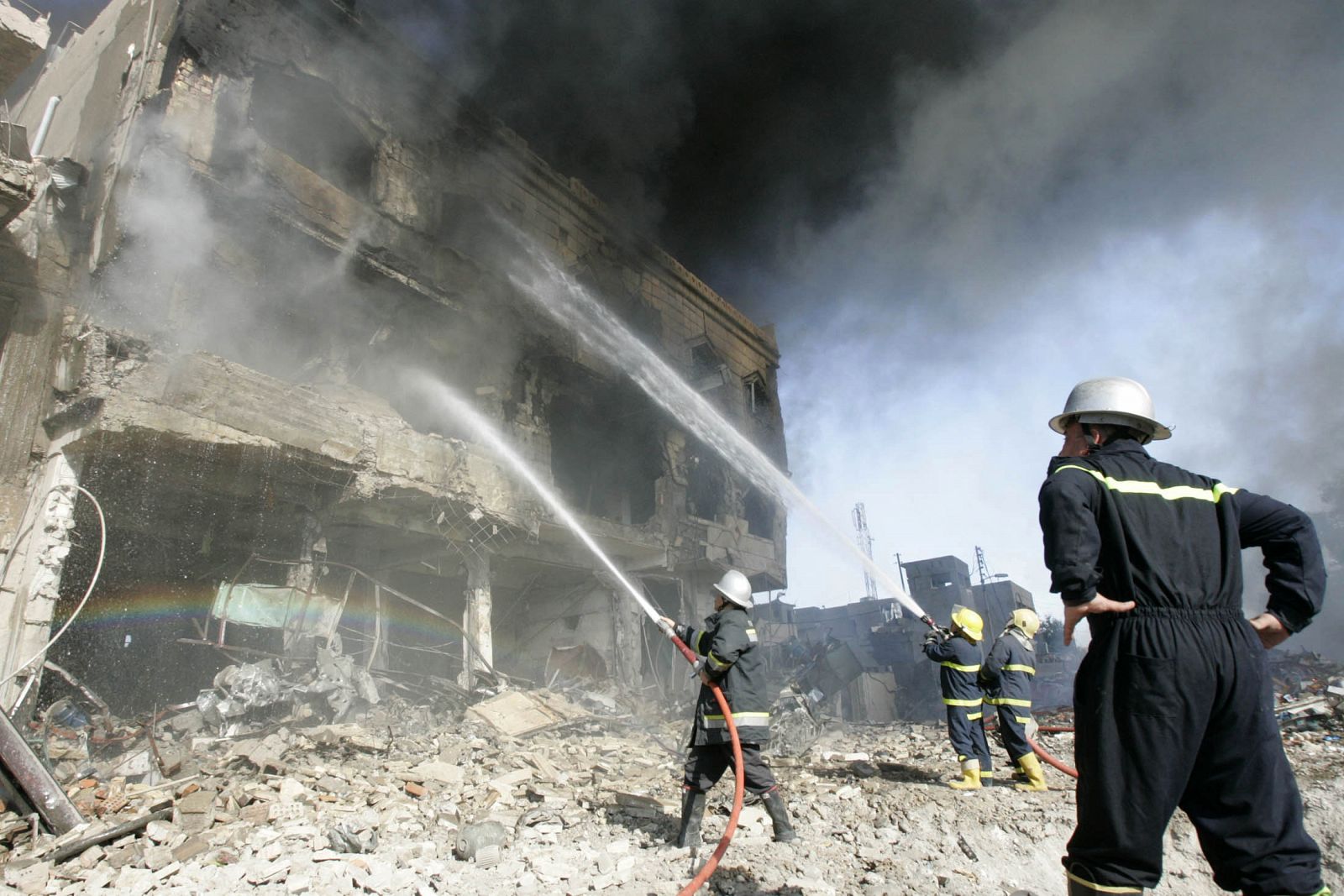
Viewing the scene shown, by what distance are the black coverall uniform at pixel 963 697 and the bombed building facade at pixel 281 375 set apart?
7.39 metres

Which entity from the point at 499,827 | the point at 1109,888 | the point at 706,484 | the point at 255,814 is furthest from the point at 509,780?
the point at 706,484

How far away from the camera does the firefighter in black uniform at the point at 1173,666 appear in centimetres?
190

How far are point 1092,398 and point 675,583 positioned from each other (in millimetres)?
14643

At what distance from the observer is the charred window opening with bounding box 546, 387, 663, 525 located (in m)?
15.7

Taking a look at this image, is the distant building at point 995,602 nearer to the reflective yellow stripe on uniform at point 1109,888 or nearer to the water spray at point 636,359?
the water spray at point 636,359

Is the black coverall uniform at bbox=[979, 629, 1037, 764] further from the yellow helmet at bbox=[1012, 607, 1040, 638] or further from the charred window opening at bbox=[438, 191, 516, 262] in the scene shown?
the charred window opening at bbox=[438, 191, 516, 262]

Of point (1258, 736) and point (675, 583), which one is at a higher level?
point (675, 583)

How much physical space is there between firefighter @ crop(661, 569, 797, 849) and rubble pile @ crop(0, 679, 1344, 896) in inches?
7.9

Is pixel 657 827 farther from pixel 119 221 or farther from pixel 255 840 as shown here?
pixel 119 221

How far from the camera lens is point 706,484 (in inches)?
720

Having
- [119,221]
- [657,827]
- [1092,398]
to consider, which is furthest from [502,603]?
[1092,398]

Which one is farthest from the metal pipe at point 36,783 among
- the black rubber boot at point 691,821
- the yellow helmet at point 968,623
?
the yellow helmet at point 968,623

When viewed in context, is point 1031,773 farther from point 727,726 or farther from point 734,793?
point 727,726

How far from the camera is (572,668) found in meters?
14.0
